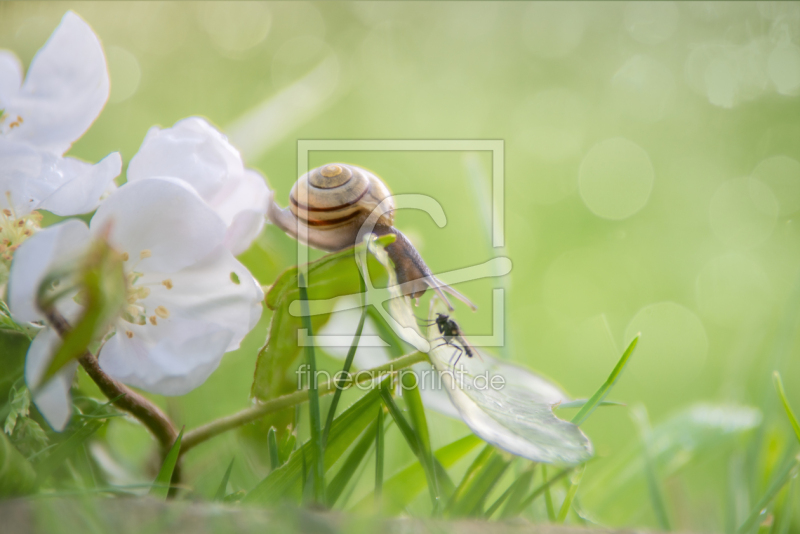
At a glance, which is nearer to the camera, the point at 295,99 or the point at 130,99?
the point at 295,99

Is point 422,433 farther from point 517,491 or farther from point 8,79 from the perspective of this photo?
point 8,79

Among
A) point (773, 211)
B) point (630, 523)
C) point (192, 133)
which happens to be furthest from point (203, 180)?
point (773, 211)

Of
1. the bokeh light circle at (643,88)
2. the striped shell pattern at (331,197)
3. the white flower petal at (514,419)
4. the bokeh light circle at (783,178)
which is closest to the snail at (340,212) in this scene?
the striped shell pattern at (331,197)

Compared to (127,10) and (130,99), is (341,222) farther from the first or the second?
(127,10)

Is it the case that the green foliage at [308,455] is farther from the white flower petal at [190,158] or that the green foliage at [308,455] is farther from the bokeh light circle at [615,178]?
the bokeh light circle at [615,178]

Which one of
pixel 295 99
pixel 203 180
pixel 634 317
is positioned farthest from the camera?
pixel 634 317
